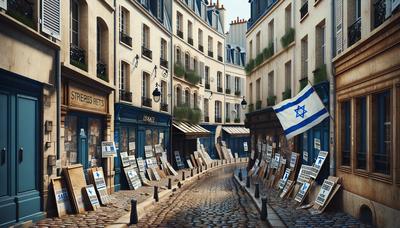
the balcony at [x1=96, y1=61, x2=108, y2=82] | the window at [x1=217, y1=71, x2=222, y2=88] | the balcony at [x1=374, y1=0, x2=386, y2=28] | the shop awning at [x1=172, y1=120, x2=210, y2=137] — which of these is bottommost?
the shop awning at [x1=172, y1=120, x2=210, y2=137]

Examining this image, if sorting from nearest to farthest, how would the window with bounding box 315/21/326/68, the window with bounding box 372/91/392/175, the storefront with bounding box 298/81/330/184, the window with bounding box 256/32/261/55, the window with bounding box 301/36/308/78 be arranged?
1. the window with bounding box 372/91/392/175
2. the storefront with bounding box 298/81/330/184
3. the window with bounding box 315/21/326/68
4. the window with bounding box 301/36/308/78
5. the window with bounding box 256/32/261/55

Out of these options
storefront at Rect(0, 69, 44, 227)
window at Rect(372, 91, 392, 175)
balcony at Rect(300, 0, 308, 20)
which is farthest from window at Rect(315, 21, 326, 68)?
storefront at Rect(0, 69, 44, 227)

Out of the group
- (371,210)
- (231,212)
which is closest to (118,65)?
(231,212)

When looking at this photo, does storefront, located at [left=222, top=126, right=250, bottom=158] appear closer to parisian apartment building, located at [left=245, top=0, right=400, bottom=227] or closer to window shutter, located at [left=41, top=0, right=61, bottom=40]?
parisian apartment building, located at [left=245, top=0, right=400, bottom=227]

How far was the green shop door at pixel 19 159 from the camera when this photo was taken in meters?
8.22

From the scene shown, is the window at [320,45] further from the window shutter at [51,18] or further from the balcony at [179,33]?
the balcony at [179,33]

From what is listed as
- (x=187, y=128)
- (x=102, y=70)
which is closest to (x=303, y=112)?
(x=102, y=70)

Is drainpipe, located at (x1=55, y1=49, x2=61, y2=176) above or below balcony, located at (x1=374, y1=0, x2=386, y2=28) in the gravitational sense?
below

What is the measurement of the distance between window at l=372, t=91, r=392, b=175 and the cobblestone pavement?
2.89 metres

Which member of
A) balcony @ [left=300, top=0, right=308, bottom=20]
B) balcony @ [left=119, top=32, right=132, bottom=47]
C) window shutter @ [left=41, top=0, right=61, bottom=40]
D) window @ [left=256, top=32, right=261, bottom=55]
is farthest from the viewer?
window @ [left=256, top=32, right=261, bottom=55]

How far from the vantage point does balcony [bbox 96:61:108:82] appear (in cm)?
1443

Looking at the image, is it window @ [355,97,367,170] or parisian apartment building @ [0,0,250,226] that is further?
window @ [355,97,367,170]

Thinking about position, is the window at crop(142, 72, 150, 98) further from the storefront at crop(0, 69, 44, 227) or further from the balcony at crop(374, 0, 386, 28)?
the balcony at crop(374, 0, 386, 28)

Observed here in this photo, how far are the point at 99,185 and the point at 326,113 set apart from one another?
664 cm
